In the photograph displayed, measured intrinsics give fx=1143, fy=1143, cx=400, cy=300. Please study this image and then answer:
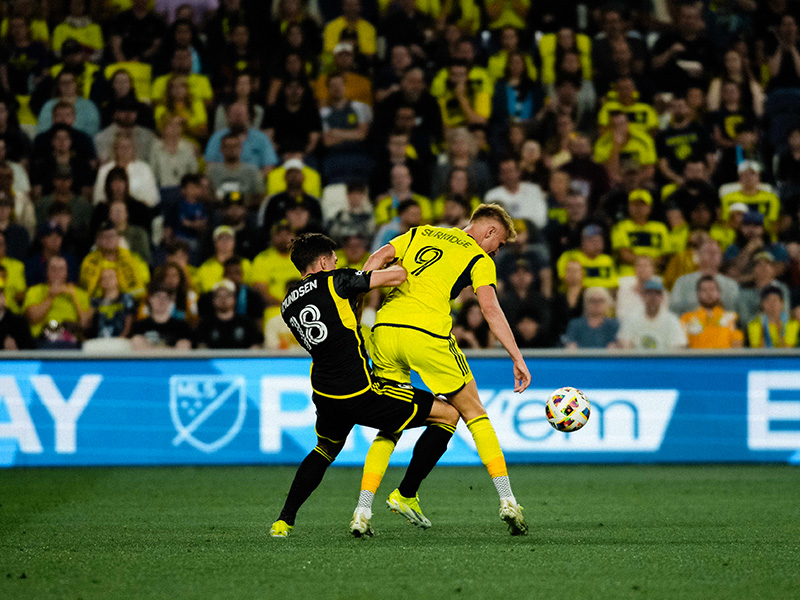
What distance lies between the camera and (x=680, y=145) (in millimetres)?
14461

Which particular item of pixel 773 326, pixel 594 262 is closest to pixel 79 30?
pixel 594 262

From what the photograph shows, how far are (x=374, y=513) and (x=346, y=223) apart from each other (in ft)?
19.2

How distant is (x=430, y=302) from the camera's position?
6.76m

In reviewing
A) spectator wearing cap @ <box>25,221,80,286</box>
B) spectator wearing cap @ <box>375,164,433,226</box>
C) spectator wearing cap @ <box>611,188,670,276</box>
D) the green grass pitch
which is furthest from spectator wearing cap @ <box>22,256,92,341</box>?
spectator wearing cap @ <box>611,188,670,276</box>

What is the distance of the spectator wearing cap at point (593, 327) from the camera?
468 inches

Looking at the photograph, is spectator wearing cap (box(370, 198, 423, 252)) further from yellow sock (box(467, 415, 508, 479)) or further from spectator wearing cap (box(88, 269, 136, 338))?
yellow sock (box(467, 415, 508, 479))

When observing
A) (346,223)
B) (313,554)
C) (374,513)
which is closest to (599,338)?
(346,223)

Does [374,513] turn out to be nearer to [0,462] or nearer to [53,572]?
[53,572]

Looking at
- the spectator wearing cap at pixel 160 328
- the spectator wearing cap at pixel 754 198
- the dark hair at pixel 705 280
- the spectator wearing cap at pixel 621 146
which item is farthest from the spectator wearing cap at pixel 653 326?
the spectator wearing cap at pixel 160 328

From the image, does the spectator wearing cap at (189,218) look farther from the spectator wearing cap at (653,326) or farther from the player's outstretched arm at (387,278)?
the player's outstretched arm at (387,278)

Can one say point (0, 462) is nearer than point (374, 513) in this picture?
No

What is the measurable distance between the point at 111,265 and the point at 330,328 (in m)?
7.05

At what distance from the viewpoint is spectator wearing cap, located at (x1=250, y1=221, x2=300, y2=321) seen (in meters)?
12.8

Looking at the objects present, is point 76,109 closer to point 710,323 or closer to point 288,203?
point 288,203
